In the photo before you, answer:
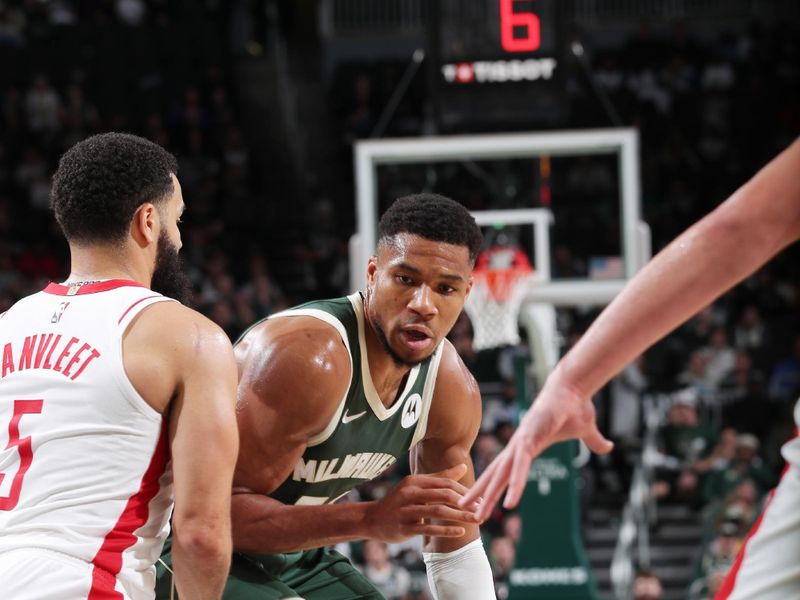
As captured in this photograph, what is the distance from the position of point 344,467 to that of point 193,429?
971 mm

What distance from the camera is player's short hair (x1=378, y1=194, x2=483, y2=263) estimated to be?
355 cm

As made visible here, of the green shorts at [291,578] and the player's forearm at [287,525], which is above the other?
the player's forearm at [287,525]

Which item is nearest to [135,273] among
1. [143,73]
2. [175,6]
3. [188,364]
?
[188,364]

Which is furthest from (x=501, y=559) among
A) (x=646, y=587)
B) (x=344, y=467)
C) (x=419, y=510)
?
(x=419, y=510)

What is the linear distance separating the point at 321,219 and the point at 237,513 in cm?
1132

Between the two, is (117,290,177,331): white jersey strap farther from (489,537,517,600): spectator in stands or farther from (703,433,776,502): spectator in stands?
(703,433,776,502): spectator in stands

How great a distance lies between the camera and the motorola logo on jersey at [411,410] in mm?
3672

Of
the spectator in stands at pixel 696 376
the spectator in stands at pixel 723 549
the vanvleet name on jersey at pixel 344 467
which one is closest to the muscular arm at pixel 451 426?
the vanvleet name on jersey at pixel 344 467

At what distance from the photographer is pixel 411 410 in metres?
3.69

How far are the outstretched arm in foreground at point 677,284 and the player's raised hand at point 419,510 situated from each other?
1.08 meters

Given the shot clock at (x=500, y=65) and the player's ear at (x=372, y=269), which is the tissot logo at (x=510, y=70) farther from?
the player's ear at (x=372, y=269)

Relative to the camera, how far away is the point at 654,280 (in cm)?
190

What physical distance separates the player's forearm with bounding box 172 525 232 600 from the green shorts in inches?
23.2

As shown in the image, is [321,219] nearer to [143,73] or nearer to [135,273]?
[143,73]
